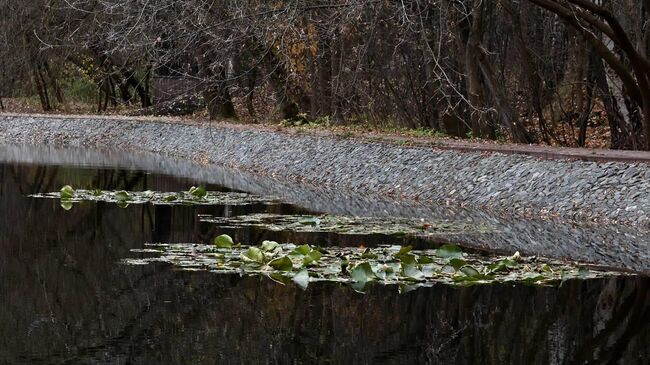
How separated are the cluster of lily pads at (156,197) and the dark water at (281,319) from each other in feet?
20.6

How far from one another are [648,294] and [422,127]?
57.5 feet

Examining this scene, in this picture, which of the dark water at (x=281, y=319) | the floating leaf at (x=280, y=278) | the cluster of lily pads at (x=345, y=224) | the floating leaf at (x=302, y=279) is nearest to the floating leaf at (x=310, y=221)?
the cluster of lily pads at (x=345, y=224)

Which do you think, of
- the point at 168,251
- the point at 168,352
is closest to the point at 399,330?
the point at 168,352

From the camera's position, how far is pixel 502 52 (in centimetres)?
2812

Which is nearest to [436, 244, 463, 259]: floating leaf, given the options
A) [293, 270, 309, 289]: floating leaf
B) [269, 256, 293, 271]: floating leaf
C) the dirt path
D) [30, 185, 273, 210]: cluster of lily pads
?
[269, 256, 293, 271]: floating leaf

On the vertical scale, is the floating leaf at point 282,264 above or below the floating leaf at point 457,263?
below

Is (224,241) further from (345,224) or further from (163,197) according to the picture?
(163,197)

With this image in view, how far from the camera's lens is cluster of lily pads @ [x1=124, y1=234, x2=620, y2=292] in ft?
40.9

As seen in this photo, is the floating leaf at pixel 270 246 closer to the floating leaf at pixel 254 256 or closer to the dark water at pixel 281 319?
the floating leaf at pixel 254 256

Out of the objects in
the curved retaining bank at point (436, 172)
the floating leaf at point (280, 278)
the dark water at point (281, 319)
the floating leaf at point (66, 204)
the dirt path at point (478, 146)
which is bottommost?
the dark water at point (281, 319)

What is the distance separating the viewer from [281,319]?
34.3 ft

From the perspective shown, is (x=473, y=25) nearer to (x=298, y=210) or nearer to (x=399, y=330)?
(x=298, y=210)

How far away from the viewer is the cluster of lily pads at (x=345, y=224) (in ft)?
55.1

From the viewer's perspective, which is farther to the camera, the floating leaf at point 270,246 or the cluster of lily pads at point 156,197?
the cluster of lily pads at point 156,197
